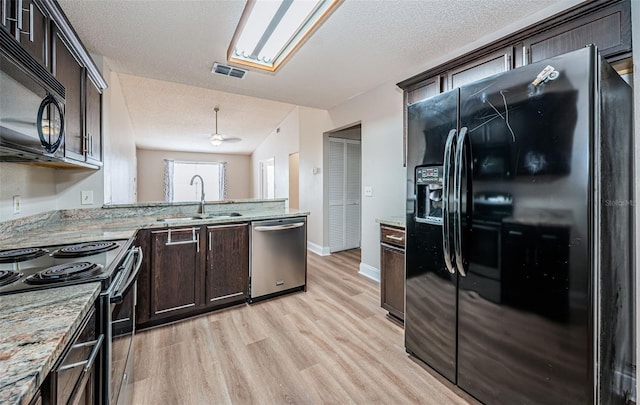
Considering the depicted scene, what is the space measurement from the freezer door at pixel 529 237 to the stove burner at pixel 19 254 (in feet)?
7.30

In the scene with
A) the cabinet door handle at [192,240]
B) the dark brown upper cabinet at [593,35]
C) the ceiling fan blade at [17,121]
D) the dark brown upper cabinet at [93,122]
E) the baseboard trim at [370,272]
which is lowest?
the baseboard trim at [370,272]

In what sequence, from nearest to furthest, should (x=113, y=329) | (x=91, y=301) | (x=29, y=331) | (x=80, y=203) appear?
(x=29, y=331) → (x=91, y=301) → (x=113, y=329) → (x=80, y=203)

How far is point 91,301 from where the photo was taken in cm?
89

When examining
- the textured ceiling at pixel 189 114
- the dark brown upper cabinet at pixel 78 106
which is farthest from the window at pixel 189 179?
the dark brown upper cabinet at pixel 78 106

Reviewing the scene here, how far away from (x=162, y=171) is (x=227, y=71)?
23.6 ft

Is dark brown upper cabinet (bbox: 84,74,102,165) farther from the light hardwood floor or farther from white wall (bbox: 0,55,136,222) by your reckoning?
the light hardwood floor

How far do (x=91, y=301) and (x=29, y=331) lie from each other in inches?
9.1

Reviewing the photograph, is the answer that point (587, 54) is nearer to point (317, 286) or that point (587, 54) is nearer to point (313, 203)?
point (317, 286)

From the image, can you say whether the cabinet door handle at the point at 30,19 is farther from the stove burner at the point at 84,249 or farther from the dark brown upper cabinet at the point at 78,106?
the stove burner at the point at 84,249

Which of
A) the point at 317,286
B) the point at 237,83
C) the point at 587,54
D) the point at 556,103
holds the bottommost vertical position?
the point at 317,286

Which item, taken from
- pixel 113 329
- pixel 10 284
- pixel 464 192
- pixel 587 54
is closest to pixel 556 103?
pixel 587 54

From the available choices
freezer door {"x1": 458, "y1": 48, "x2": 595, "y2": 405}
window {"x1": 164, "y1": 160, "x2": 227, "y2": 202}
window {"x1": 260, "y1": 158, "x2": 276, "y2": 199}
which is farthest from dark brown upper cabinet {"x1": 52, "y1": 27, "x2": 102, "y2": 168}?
window {"x1": 164, "y1": 160, "x2": 227, "y2": 202}

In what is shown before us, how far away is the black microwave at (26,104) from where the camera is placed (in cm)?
93

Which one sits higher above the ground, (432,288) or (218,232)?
(218,232)
